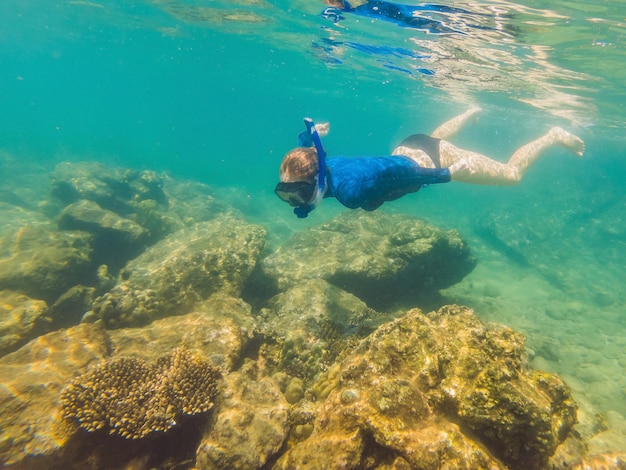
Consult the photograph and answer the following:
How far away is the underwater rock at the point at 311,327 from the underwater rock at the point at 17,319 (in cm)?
442

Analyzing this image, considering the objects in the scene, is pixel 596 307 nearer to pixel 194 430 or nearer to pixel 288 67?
pixel 194 430

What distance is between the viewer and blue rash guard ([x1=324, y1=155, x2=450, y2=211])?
5.09 meters

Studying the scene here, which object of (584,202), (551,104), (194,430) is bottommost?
(584,202)

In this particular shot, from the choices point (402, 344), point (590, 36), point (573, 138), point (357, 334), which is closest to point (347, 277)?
point (357, 334)

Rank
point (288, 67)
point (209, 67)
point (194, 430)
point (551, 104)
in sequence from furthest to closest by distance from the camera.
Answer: point (209, 67)
point (288, 67)
point (551, 104)
point (194, 430)

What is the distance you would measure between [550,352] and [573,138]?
22.4ft

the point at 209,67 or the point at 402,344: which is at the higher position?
the point at 402,344

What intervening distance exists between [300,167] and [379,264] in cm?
609

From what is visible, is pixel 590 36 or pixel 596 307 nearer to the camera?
pixel 590 36

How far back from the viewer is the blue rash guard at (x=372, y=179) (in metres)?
5.09

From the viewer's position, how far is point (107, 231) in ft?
37.3

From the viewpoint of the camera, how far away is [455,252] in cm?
1070

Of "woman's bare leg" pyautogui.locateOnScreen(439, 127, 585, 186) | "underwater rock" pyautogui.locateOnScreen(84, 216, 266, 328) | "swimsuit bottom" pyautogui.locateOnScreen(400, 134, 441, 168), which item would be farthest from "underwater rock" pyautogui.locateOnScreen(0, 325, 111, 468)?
"swimsuit bottom" pyautogui.locateOnScreen(400, 134, 441, 168)

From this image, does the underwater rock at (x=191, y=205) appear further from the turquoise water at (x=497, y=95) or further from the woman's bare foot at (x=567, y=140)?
the woman's bare foot at (x=567, y=140)
